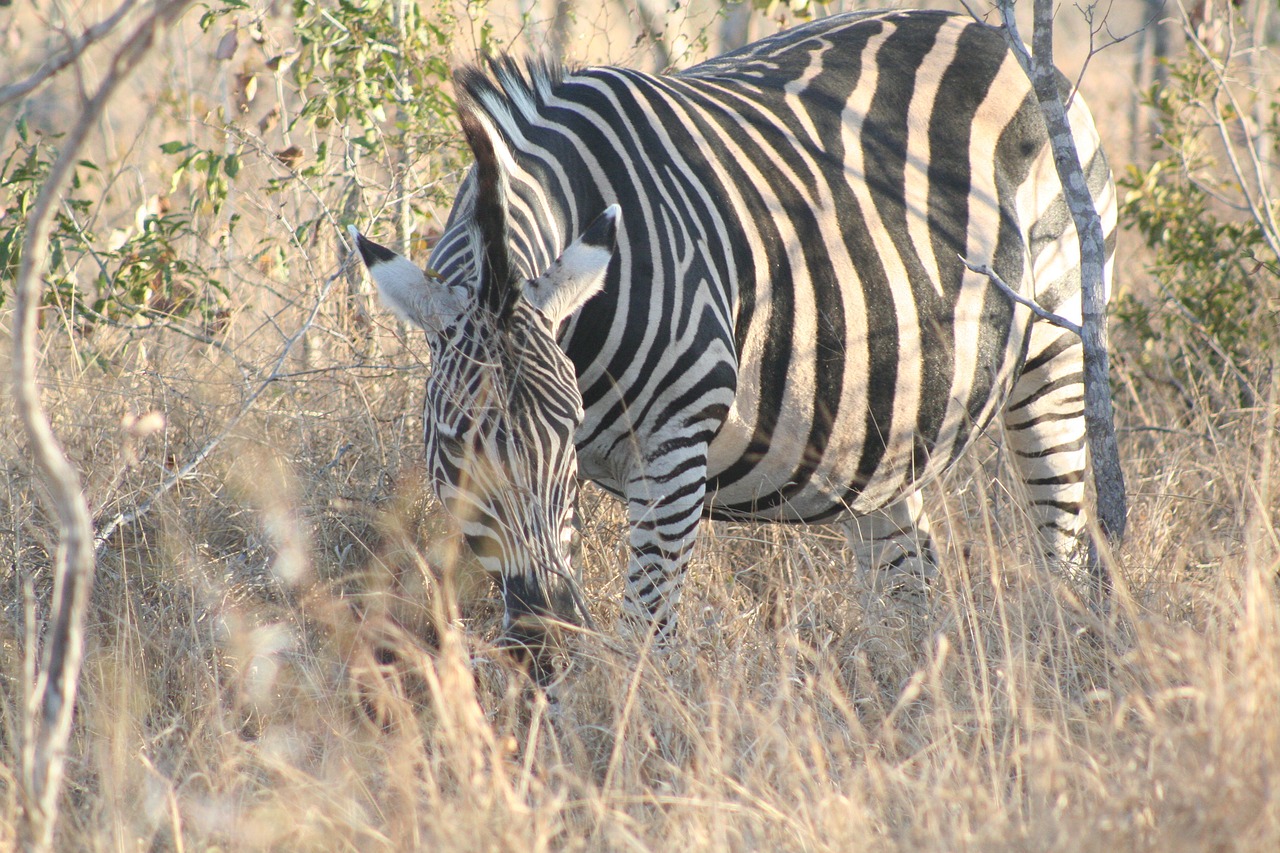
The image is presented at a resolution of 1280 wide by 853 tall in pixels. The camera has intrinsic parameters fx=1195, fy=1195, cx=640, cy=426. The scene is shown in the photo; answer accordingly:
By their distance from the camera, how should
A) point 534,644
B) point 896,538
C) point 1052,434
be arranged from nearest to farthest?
point 534,644
point 1052,434
point 896,538

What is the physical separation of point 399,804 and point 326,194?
3.98 metres

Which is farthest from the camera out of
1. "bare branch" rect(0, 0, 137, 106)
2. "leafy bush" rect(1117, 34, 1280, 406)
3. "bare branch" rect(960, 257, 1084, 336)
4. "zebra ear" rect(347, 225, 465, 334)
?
"leafy bush" rect(1117, 34, 1280, 406)

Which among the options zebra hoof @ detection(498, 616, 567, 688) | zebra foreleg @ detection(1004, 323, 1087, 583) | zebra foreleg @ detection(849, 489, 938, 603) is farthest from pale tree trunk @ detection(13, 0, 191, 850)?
zebra foreleg @ detection(1004, 323, 1087, 583)

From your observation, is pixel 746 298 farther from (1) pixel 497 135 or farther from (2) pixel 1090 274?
(2) pixel 1090 274

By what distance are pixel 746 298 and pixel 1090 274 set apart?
109 centimetres

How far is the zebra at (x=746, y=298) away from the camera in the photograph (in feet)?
8.42

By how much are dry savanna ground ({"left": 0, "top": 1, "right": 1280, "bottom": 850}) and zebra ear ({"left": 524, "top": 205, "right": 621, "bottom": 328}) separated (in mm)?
769

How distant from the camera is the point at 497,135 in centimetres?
296

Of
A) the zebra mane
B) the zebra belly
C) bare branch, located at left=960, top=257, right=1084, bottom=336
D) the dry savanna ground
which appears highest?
the zebra mane

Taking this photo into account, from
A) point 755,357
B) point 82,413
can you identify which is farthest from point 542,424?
point 82,413

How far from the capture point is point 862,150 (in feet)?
12.4

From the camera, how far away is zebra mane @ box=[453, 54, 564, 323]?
2521 millimetres

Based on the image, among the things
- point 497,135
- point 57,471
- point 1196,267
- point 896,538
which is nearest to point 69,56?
point 57,471

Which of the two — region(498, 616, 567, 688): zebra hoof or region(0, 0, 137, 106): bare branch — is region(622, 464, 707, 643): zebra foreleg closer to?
region(498, 616, 567, 688): zebra hoof
